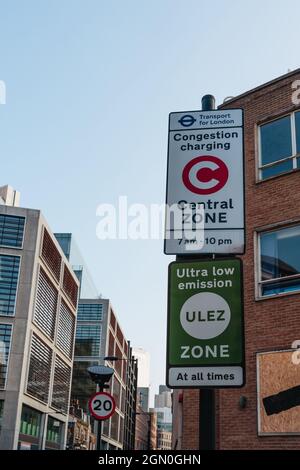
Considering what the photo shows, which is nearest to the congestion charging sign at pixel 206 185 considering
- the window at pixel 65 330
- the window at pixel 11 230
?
the window at pixel 11 230

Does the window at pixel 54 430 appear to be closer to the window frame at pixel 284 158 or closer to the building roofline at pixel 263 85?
the building roofline at pixel 263 85

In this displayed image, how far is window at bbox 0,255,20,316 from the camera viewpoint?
40688mm

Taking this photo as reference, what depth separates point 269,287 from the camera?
47.6 feet

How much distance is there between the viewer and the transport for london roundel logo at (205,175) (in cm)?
392

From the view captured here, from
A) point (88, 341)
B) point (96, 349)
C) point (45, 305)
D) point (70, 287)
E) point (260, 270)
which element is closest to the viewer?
point (260, 270)

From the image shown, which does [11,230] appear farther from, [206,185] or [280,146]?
[206,185]

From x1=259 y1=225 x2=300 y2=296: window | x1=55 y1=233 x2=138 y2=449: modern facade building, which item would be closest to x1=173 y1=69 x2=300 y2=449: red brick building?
x1=259 y1=225 x2=300 y2=296: window

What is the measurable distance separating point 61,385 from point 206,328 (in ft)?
163

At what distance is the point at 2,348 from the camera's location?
39.5m

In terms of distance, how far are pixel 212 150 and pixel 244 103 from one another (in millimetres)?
14013

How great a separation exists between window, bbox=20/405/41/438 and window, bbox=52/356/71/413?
405 cm

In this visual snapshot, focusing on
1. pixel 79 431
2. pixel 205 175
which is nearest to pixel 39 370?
pixel 79 431
